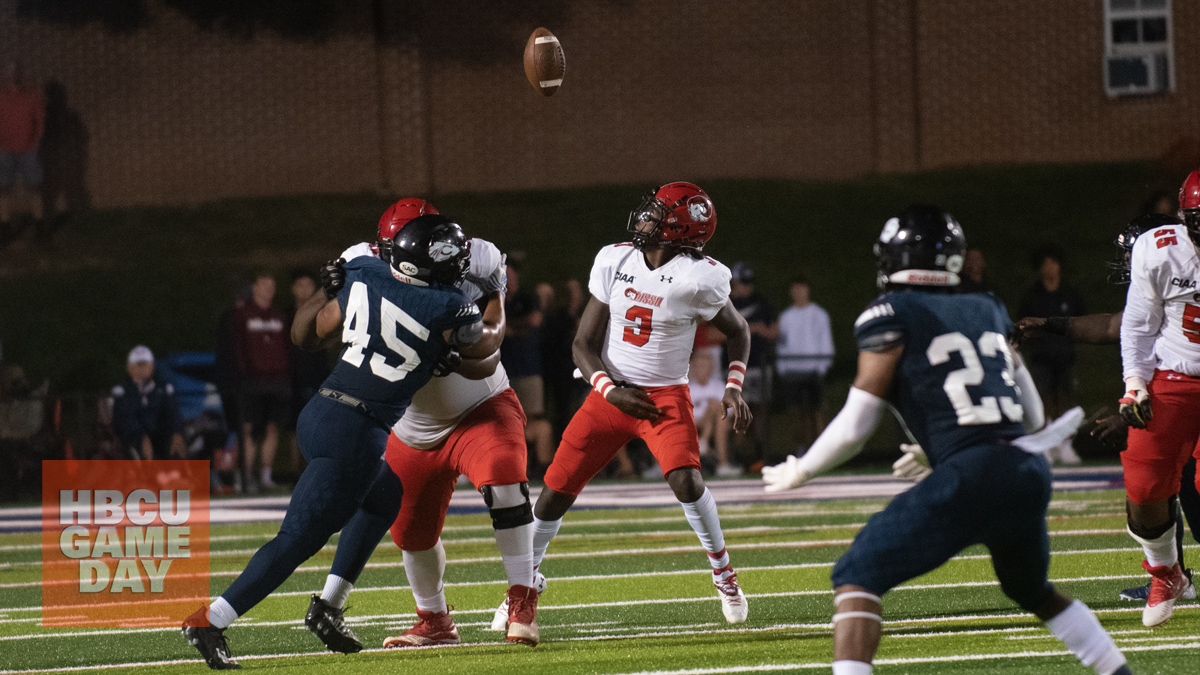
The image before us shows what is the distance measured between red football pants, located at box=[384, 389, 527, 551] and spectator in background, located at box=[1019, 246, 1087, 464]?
7674 millimetres

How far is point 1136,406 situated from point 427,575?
276 cm

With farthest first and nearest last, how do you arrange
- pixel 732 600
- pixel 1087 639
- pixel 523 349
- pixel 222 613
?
1. pixel 523 349
2. pixel 732 600
3. pixel 222 613
4. pixel 1087 639

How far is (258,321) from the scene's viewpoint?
39.6ft

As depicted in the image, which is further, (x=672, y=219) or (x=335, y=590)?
(x=672, y=219)

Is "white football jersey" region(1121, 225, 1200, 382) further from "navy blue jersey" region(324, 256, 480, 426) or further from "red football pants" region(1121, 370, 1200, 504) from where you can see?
"navy blue jersey" region(324, 256, 480, 426)

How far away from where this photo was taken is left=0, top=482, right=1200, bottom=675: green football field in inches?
192

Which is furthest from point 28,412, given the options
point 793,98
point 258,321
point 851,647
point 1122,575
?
point 793,98

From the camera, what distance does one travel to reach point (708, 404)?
12.3m

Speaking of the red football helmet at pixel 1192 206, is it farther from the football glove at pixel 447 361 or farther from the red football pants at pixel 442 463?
the football glove at pixel 447 361

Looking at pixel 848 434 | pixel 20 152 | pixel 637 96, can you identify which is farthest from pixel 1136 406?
pixel 20 152

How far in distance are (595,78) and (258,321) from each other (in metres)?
13.4

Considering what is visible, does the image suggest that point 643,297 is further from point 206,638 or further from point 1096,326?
point 206,638

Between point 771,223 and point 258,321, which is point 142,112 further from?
point 258,321

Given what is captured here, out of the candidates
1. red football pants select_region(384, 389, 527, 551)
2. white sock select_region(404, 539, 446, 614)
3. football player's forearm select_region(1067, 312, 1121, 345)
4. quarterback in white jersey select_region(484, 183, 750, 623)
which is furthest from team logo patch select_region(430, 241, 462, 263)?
football player's forearm select_region(1067, 312, 1121, 345)
